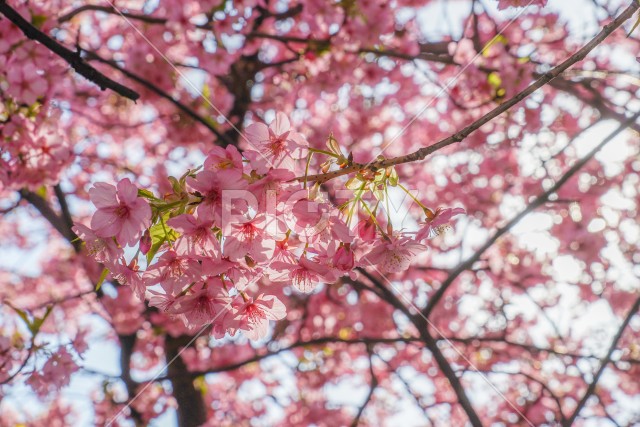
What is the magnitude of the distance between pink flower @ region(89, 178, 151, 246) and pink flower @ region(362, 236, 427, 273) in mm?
A: 619

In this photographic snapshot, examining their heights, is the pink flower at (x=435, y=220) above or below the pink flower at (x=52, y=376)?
below

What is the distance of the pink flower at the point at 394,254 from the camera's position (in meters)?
1.53

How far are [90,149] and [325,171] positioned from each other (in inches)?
211

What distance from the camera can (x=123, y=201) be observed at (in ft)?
4.54

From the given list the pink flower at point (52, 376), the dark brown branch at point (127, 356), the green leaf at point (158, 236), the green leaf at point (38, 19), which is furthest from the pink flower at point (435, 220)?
the dark brown branch at point (127, 356)

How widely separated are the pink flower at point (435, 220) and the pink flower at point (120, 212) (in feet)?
2.46

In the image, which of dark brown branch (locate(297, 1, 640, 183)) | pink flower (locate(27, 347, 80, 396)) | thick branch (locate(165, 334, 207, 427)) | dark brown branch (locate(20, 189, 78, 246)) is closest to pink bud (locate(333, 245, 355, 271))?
dark brown branch (locate(297, 1, 640, 183))

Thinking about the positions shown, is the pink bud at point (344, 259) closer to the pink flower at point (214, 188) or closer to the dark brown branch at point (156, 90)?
the pink flower at point (214, 188)

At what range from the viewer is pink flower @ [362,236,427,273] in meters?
1.53

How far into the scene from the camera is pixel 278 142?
1.45 metres

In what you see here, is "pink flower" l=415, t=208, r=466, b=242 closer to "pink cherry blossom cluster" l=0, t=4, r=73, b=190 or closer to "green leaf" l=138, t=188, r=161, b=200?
"green leaf" l=138, t=188, r=161, b=200

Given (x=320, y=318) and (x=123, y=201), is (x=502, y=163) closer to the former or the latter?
(x=320, y=318)

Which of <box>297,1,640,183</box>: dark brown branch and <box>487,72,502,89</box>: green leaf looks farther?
<box>487,72,502,89</box>: green leaf

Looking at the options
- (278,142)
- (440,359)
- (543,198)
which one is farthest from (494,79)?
(278,142)
